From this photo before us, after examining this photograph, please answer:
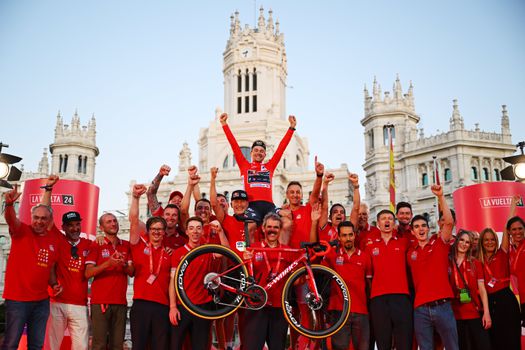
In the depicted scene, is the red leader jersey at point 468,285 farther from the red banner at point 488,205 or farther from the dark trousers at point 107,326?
the red banner at point 488,205

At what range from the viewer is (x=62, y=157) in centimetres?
6544

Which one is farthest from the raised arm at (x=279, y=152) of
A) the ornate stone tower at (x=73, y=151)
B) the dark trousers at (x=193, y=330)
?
the ornate stone tower at (x=73, y=151)

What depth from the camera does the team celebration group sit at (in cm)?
863

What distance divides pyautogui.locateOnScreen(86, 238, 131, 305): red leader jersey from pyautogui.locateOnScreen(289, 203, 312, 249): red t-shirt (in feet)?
10.6

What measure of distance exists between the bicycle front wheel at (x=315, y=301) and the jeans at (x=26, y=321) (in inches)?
165

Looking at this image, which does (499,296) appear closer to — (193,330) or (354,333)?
(354,333)

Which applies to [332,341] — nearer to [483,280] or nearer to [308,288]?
[308,288]

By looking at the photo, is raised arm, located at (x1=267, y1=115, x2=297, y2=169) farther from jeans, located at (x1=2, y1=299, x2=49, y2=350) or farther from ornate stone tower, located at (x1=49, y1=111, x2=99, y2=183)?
ornate stone tower, located at (x1=49, y1=111, x2=99, y2=183)

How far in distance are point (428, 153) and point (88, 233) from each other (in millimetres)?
41898

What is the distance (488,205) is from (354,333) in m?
9.98

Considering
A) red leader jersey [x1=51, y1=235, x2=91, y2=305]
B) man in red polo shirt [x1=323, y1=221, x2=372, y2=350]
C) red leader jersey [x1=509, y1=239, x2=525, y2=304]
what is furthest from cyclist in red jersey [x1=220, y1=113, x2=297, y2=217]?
red leader jersey [x1=509, y1=239, x2=525, y2=304]

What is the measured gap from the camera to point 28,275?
8.68m

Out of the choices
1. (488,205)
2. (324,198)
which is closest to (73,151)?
(488,205)

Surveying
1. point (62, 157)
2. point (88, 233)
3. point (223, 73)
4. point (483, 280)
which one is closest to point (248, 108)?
point (223, 73)
